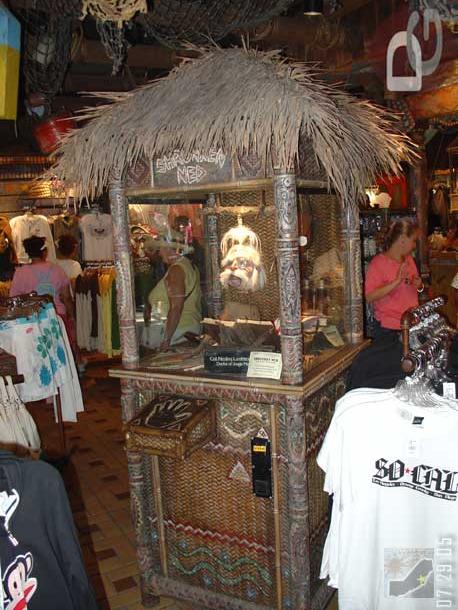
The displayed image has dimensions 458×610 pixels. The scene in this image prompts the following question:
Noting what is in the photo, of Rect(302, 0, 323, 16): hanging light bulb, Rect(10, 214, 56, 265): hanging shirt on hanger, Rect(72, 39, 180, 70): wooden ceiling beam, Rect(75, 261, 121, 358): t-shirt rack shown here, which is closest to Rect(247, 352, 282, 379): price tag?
Rect(302, 0, 323, 16): hanging light bulb

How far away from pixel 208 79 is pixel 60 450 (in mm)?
3386

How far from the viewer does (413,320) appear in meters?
2.47

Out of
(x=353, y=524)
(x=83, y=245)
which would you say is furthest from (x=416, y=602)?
(x=83, y=245)

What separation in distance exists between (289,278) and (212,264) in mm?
1136

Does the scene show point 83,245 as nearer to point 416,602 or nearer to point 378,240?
point 378,240

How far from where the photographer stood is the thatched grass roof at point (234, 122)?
93.3 inches

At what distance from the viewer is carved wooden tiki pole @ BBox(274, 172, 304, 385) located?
2.45 meters

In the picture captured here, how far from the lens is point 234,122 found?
2.42 m

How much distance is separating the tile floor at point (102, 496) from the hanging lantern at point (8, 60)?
2.54 metres

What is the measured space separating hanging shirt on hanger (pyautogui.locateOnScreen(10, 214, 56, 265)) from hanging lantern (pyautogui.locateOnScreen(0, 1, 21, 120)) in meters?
5.27

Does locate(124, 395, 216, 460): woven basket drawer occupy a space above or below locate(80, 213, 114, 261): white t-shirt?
below

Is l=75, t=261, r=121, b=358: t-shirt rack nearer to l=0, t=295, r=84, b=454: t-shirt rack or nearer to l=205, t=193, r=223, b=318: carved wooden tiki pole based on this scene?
l=0, t=295, r=84, b=454: t-shirt rack

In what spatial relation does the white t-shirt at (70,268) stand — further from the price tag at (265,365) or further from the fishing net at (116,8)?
the price tag at (265,365)

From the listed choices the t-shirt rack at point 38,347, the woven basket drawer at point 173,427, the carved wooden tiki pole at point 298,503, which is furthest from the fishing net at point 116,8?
the carved wooden tiki pole at point 298,503
